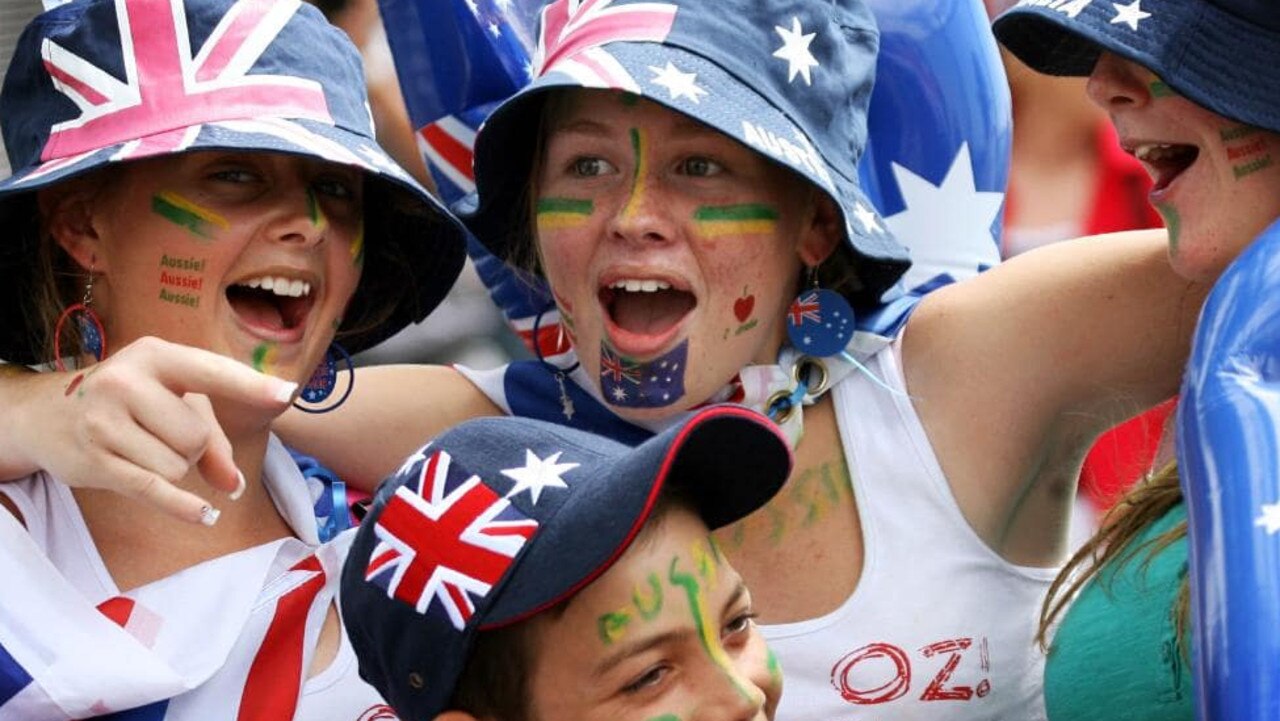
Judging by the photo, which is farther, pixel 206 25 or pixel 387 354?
pixel 387 354

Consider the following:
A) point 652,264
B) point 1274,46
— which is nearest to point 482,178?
point 652,264

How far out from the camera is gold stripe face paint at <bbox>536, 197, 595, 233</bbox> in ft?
8.02

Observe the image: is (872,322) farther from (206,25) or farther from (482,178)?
(206,25)

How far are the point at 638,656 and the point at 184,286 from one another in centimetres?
85

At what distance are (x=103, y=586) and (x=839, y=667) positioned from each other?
2.92 feet

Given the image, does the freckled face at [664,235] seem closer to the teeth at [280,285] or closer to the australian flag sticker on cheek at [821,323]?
the australian flag sticker on cheek at [821,323]

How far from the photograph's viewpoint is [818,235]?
2500mm

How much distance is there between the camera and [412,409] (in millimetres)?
2709

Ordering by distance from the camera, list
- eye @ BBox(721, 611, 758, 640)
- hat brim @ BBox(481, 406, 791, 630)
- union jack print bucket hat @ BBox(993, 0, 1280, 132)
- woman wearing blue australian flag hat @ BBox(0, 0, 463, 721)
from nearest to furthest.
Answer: hat brim @ BBox(481, 406, 791, 630) → eye @ BBox(721, 611, 758, 640) → union jack print bucket hat @ BBox(993, 0, 1280, 132) → woman wearing blue australian flag hat @ BBox(0, 0, 463, 721)

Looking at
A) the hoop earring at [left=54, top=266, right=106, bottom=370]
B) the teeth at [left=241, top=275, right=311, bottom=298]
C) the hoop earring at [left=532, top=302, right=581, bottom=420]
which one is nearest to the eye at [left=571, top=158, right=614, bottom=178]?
the hoop earring at [left=532, top=302, right=581, bottom=420]

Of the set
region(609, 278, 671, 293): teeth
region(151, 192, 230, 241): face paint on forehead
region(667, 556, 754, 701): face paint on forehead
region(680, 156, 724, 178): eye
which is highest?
region(151, 192, 230, 241): face paint on forehead

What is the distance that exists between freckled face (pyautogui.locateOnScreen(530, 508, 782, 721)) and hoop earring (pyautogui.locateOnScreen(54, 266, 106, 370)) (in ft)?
2.91

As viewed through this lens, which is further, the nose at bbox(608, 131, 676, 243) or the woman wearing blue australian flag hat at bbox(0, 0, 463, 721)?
the nose at bbox(608, 131, 676, 243)

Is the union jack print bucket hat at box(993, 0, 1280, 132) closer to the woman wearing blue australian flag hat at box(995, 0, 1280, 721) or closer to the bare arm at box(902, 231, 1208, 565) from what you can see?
the woman wearing blue australian flag hat at box(995, 0, 1280, 721)
